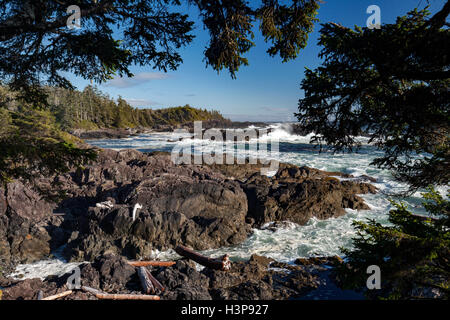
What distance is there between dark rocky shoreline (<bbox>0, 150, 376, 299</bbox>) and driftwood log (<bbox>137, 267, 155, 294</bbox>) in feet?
1.10

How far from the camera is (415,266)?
316 cm

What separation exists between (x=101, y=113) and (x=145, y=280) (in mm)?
88059

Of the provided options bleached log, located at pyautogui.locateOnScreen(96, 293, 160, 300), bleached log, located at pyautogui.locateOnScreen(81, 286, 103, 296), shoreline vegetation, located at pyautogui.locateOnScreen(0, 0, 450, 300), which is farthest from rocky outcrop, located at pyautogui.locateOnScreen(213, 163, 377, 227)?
bleached log, located at pyautogui.locateOnScreen(81, 286, 103, 296)

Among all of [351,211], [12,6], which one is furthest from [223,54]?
[351,211]

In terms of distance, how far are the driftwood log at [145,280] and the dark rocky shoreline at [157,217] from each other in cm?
34

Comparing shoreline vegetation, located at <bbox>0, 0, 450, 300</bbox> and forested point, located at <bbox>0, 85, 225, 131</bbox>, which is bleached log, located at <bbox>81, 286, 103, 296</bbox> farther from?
forested point, located at <bbox>0, 85, 225, 131</bbox>

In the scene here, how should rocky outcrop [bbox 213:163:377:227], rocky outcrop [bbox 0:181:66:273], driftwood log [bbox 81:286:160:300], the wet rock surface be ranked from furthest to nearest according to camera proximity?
1. rocky outcrop [bbox 213:163:377:227]
2. the wet rock surface
3. rocky outcrop [bbox 0:181:66:273]
4. driftwood log [bbox 81:286:160:300]

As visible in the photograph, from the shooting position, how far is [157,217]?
9.30 m

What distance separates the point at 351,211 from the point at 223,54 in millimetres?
11930

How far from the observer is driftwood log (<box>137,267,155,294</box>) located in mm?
6165

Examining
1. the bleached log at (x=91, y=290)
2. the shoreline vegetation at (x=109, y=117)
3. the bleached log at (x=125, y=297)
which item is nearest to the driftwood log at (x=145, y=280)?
the bleached log at (x=125, y=297)

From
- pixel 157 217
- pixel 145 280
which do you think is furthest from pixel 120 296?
pixel 157 217

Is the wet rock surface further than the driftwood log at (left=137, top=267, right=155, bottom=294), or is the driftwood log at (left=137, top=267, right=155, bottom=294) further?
the wet rock surface

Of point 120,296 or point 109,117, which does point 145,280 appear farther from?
point 109,117
